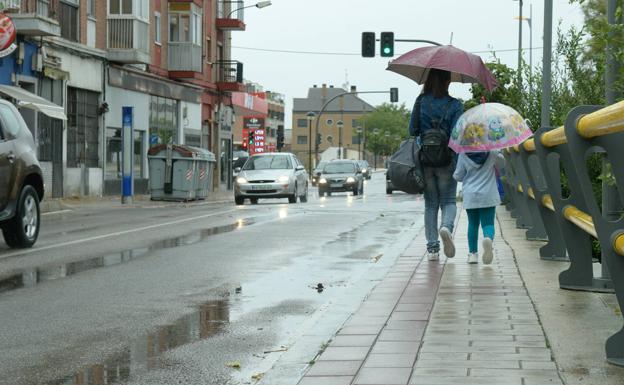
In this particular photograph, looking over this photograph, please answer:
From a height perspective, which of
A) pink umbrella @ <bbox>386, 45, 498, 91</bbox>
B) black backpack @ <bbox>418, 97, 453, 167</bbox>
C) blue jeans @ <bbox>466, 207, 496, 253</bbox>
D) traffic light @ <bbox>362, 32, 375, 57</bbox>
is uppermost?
traffic light @ <bbox>362, 32, 375, 57</bbox>

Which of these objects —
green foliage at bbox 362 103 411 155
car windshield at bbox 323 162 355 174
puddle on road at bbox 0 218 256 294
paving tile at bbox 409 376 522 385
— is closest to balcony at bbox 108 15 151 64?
car windshield at bbox 323 162 355 174

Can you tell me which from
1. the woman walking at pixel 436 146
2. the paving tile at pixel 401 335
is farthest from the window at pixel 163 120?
the paving tile at pixel 401 335

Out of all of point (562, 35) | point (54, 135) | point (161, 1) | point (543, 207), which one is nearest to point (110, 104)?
point (54, 135)

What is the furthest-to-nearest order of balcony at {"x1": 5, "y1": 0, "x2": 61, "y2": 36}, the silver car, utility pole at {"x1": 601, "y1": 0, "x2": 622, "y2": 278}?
the silver car → balcony at {"x1": 5, "y1": 0, "x2": 61, "y2": 36} → utility pole at {"x1": 601, "y1": 0, "x2": 622, "y2": 278}

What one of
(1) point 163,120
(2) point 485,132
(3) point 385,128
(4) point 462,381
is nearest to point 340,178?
(1) point 163,120

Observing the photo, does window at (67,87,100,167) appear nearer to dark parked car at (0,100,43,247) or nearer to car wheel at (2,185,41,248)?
dark parked car at (0,100,43,247)

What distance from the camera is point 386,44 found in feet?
138

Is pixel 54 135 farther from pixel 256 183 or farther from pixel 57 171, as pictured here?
pixel 256 183

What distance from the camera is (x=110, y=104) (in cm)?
3781

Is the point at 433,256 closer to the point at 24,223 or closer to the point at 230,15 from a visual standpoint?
the point at 24,223

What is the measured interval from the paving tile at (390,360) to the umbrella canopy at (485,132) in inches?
206

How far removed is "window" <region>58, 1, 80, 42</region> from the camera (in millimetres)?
33469

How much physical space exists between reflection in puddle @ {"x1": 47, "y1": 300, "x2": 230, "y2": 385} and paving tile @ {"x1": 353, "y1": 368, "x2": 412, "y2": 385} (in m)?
1.22

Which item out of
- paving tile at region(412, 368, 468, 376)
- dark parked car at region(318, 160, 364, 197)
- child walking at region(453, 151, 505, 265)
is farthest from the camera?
dark parked car at region(318, 160, 364, 197)
